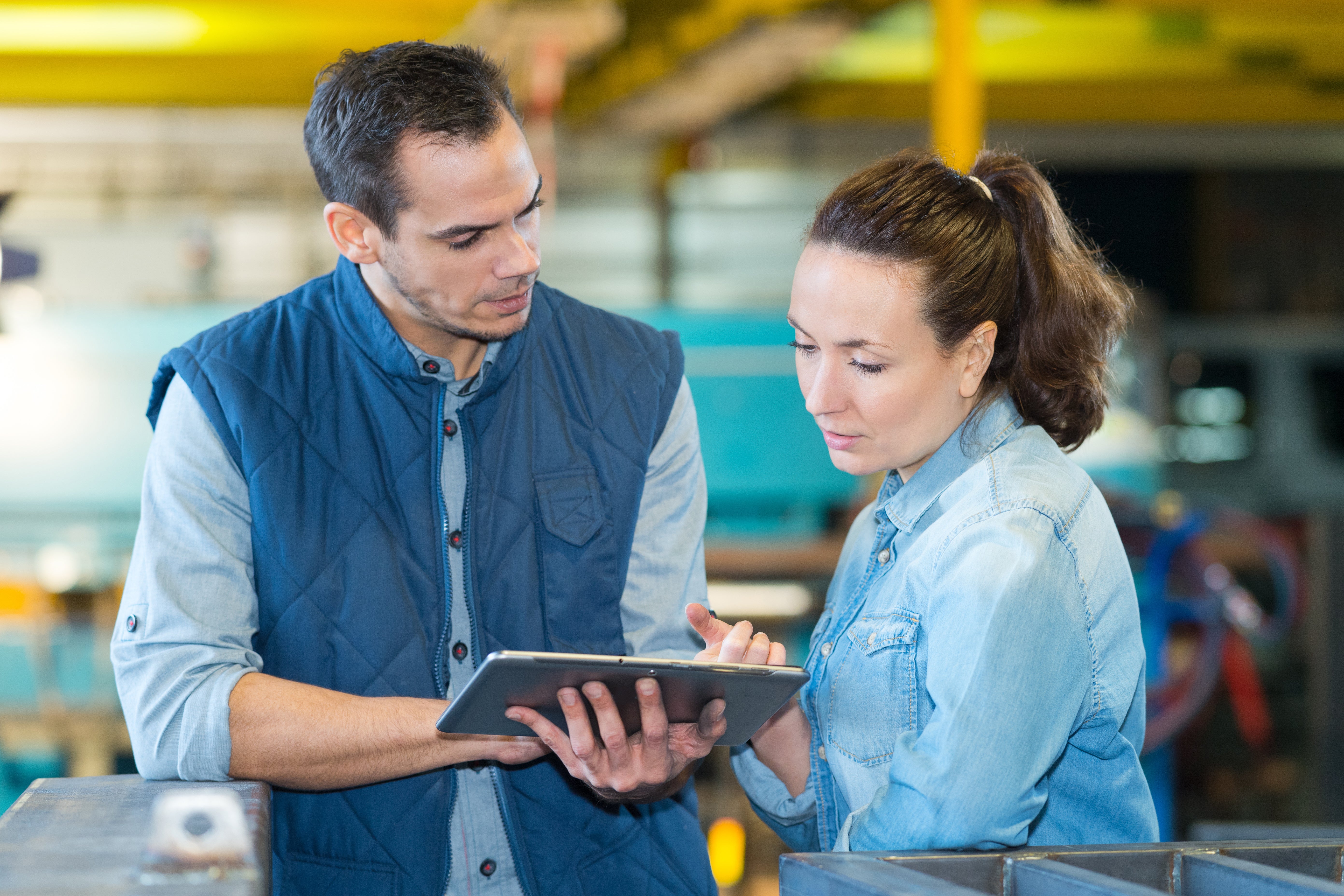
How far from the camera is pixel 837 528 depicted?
209 inches

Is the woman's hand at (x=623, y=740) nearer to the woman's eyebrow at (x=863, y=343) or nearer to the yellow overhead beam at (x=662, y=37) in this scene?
the woman's eyebrow at (x=863, y=343)

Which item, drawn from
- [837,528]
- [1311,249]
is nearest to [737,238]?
[837,528]

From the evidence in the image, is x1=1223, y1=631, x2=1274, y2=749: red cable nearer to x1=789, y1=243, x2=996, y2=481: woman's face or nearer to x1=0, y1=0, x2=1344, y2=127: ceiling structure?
x1=0, y1=0, x2=1344, y2=127: ceiling structure

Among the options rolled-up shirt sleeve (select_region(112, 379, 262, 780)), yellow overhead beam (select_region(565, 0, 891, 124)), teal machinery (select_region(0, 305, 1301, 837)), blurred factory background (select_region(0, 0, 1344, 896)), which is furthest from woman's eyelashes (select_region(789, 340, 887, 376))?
yellow overhead beam (select_region(565, 0, 891, 124))

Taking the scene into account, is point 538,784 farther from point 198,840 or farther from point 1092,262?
point 1092,262

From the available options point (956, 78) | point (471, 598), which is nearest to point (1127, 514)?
point (956, 78)

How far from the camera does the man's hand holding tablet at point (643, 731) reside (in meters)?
1.30

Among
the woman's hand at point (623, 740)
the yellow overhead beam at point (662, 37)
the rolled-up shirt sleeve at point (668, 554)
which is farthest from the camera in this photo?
the yellow overhead beam at point (662, 37)

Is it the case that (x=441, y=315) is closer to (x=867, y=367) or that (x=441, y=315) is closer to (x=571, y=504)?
(x=571, y=504)

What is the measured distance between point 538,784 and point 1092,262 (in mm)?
853

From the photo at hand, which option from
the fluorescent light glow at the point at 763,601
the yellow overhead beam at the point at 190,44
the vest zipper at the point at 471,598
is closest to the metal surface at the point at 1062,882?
the vest zipper at the point at 471,598

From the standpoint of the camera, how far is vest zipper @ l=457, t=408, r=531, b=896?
149 cm

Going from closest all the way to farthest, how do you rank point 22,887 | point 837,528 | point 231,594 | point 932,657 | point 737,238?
point 22,887 < point 932,657 < point 231,594 < point 837,528 < point 737,238

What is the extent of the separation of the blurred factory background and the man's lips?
1.47 metres
